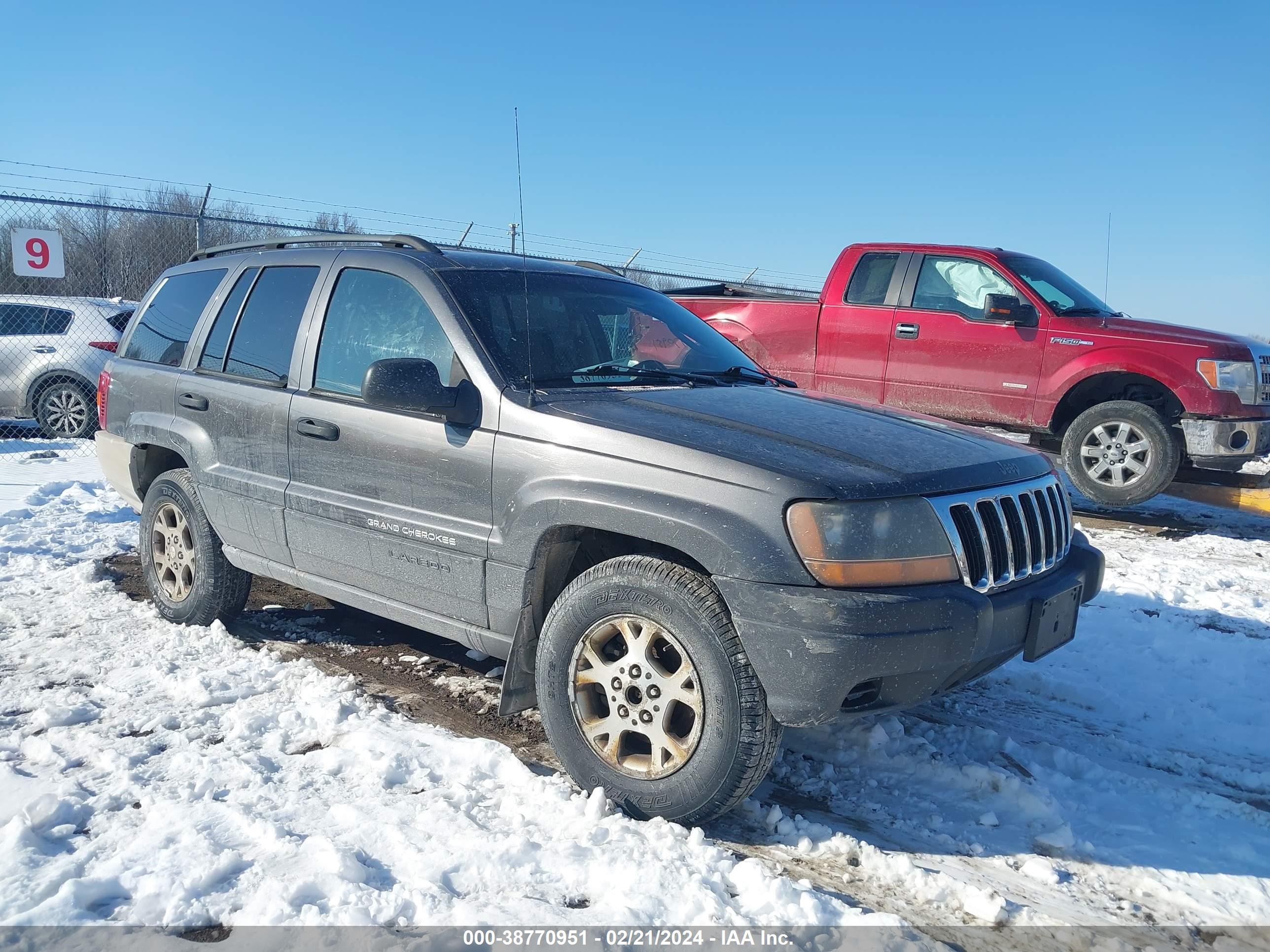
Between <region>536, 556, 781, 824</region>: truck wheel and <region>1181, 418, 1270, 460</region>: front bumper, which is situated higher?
<region>1181, 418, 1270, 460</region>: front bumper

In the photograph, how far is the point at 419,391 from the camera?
3.24 meters

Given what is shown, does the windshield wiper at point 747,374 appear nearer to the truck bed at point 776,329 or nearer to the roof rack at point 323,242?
the roof rack at point 323,242

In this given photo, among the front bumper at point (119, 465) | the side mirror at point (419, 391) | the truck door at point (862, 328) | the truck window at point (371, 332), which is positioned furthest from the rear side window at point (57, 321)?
the side mirror at point (419, 391)

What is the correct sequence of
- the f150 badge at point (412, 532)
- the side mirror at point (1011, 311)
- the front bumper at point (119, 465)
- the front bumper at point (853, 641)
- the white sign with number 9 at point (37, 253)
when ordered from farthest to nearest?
1. the white sign with number 9 at point (37, 253)
2. the side mirror at point (1011, 311)
3. the front bumper at point (119, 465)
4. the f150 badge at point (412, 532)
5. the front bumper at point (853, 641)

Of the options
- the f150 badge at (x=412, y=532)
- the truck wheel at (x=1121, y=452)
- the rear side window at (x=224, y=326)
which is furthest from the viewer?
the truck wheel at (x=1121, y=452)

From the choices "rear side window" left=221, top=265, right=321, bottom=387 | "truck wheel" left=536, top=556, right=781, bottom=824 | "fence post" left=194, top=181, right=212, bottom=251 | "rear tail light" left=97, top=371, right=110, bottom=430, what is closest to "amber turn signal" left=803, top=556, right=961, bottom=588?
"truck wheel" left=536, top=556, right=781, bottom=824

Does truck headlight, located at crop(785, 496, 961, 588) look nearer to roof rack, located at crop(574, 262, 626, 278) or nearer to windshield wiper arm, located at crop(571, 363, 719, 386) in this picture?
windshield wiper arm, located at crop(571, 363, 719, 386)

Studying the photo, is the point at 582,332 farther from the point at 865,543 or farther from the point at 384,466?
the point at 865,543

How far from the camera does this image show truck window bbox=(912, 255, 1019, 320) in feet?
26.2

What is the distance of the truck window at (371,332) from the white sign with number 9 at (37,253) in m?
7.72

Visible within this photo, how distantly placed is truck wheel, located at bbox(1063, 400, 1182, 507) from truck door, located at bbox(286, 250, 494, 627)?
5838 millimetres

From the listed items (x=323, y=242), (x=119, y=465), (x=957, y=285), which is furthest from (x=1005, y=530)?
(x=957, y=285)

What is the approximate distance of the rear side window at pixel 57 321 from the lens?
34.9 feet

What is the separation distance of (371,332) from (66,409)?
8679 mm
